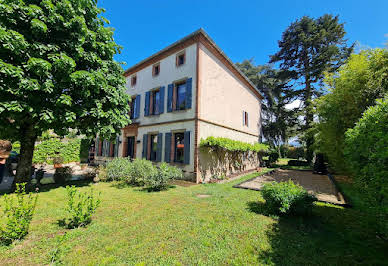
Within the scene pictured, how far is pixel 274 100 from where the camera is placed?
26750 mm

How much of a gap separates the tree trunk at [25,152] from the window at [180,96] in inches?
286

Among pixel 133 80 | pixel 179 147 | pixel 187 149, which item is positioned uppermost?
pixel 133 80

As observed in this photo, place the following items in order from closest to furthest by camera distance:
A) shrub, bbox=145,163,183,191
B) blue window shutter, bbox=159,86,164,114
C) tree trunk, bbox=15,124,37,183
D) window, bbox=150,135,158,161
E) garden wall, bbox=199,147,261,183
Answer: tree trunk, bbox=15,124,37,183, shrub, bbox=145,163,183,191, garden wall, bbox=199,147,261,183, blue window shutter, bbox=159,86,164,114, window, bbox=150,135,158,161

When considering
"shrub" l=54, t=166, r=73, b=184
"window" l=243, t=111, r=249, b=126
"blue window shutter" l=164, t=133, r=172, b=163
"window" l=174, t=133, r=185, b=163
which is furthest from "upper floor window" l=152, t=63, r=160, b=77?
"window" l=243, t=111, r=249, b=126

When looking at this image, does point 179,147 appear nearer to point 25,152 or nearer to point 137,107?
point 137,107

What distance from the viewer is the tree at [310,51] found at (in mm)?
17438

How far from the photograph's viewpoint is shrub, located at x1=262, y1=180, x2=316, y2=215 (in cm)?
418

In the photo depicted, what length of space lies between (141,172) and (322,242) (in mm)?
6808

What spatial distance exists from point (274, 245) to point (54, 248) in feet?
13.5

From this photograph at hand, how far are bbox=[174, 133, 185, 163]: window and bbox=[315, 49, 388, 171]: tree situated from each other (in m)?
8.03

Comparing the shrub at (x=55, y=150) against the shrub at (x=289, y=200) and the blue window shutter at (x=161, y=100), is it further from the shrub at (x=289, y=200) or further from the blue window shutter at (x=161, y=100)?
the shrub at (x=289, y=200)

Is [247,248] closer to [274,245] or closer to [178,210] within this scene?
[274,245]

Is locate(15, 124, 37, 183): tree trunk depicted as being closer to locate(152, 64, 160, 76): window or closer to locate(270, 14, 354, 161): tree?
locate(152, 64, 160, 76): window

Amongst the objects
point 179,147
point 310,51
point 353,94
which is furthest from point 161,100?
point 310,51
